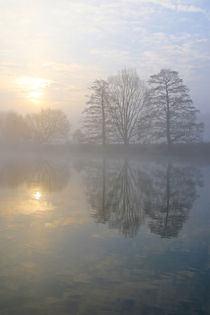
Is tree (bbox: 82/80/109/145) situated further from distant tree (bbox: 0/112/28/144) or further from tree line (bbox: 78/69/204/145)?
distant tree (bbox: 0/112/28/144)

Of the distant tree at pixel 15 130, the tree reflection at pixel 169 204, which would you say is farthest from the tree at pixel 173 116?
the distant tree at pixel 15 130

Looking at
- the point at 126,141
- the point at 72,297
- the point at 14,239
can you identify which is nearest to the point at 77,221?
the point at 14,239

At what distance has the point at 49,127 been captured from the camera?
209 feet

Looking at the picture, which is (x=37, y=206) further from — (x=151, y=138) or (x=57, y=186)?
(x=151, y=138)

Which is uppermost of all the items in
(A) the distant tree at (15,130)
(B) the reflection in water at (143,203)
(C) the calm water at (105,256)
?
(A) the distant tree at (15,130)

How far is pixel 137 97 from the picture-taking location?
40.5 m

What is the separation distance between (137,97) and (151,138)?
807cm

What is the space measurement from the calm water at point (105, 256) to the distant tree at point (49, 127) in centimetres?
5322

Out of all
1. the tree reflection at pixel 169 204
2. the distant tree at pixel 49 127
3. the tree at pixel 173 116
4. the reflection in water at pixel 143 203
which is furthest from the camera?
the distant tree at pixel 49 127

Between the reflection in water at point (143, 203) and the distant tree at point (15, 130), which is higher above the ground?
the distant tree at point (15, 130)

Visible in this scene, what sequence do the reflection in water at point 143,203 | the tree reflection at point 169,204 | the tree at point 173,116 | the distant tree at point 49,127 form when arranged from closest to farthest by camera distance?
the tree reflection at point 169,204 → the reflection in water at point 143,203 → the tree at point 173,116 → the distant tree at point 49,127

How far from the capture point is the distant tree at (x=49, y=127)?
63156 millimetres

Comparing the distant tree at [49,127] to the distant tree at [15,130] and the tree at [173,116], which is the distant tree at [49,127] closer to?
the distant tree at [15,130]

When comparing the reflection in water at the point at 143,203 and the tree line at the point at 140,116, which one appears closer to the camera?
the reflection in water at the point at 143,203
